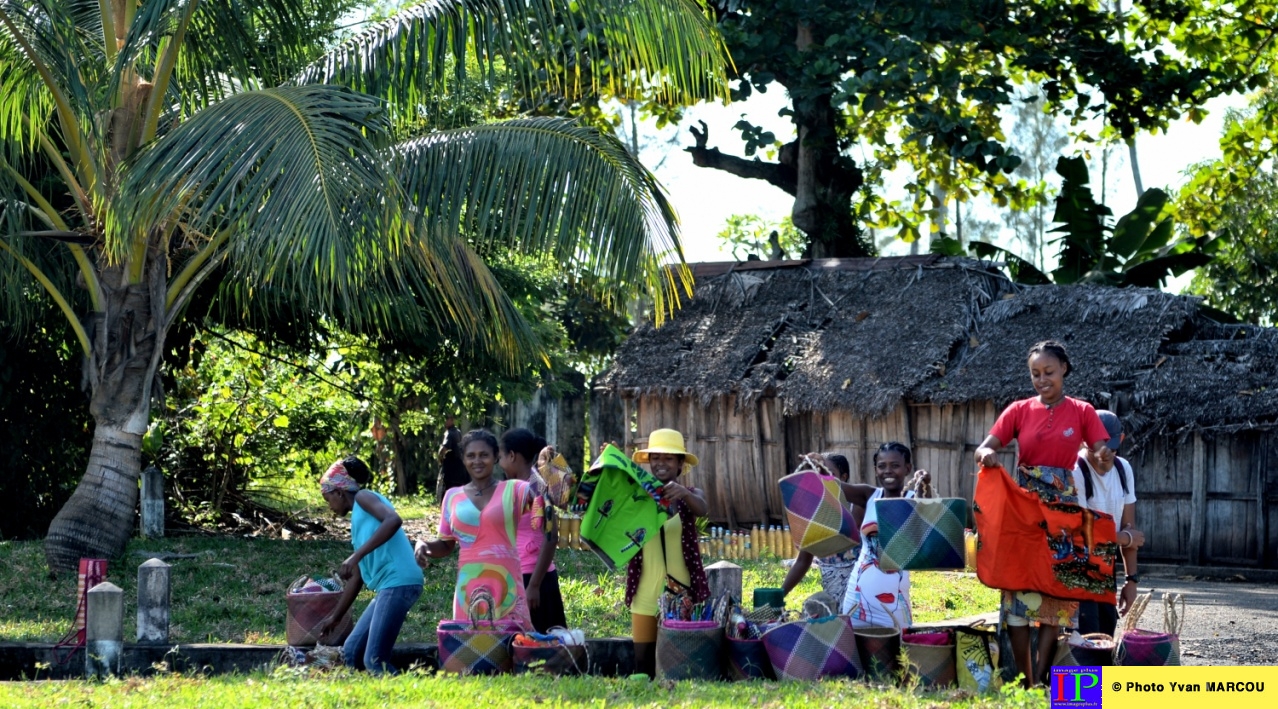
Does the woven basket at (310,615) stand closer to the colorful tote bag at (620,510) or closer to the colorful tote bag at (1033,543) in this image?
the colorful tote bag at (620,510)

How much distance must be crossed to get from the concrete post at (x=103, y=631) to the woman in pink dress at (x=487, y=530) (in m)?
1.78

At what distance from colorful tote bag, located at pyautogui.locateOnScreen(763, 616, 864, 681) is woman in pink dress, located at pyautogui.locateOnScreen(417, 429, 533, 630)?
1.29 metres

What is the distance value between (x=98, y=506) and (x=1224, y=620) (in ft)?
29.1

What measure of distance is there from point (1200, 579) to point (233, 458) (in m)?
11.1

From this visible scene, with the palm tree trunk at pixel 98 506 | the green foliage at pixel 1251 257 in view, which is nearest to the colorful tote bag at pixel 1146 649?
the palm tree trunk at pixel 98 506

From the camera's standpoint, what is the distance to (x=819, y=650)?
6.35 metres

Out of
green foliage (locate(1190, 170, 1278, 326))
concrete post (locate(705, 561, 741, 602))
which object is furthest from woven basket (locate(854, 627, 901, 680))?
green foliage (locate(1190, 170, 1278, 326))

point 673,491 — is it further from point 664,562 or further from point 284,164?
point 284,164

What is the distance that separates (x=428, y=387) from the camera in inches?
651

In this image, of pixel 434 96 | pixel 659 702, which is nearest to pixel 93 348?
pixel 434 96

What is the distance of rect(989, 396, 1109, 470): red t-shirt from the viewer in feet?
20.7

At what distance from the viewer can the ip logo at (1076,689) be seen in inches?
206

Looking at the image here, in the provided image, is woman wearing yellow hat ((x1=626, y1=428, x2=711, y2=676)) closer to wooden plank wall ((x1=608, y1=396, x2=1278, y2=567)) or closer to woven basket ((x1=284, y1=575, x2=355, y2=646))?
woven basket ((x1=284, y1=575, x2=355, y2=646))

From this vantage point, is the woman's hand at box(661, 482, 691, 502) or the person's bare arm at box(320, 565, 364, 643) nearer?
the woman's hand at box(661, 482, 691, 502)
